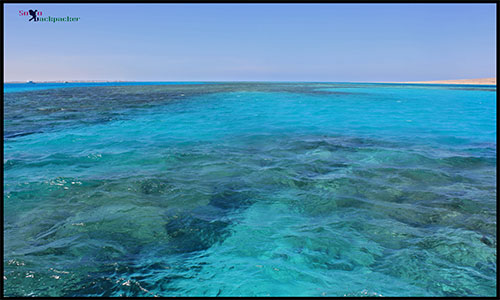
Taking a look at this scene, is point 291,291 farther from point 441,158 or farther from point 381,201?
point 441,158

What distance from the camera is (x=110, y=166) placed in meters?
10.8

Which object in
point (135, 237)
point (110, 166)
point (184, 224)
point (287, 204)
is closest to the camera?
point (135, 237)

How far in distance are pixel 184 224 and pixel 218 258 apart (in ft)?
4.94

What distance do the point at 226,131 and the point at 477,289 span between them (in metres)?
15.0

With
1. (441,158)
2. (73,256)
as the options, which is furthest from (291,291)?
(441,158)

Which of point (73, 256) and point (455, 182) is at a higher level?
point (455, 182)

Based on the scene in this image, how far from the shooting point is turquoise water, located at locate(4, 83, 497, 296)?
469 centimetres

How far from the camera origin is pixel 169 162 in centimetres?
1127

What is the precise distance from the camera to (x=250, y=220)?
6.73 m

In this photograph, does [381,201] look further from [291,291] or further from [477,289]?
[291,291]

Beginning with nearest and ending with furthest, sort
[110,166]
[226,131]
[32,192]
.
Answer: [32,192] → [110,166] → [226,131]

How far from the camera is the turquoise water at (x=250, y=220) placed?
15.4 ft

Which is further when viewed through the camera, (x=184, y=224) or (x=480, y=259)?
(x=184, y=224)

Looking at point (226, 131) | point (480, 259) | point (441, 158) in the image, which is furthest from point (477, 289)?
point (226, 131)
